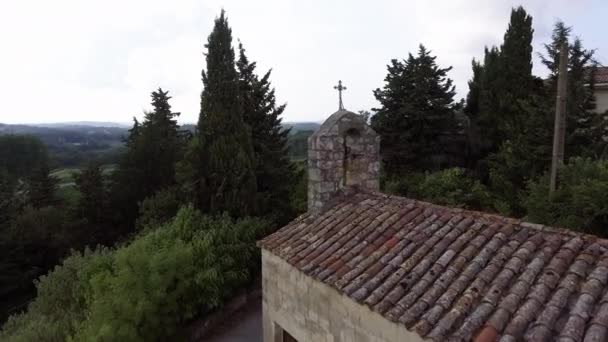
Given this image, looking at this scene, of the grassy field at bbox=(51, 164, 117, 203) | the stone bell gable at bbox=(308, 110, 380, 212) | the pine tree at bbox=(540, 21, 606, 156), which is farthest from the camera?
the grassy field at bbox=(51, 164, 117, 203)

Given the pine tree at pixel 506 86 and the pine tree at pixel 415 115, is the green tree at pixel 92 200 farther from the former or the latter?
the pine tree at pixel 506 86

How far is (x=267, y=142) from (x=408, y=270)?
15454mm

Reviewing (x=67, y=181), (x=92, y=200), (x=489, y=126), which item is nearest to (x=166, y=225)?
(x=92, y=200)

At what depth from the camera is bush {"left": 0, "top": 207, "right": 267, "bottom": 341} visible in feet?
29.5

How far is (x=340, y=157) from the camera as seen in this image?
7.74m

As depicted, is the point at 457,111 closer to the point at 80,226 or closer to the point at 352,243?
the point at 352,243

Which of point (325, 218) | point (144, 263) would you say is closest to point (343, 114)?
point (325, 218)

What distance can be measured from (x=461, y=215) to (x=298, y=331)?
9.99ft

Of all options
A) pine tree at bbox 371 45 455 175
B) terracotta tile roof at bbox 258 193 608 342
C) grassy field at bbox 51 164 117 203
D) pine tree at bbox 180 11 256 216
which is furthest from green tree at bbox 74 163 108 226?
terracotta tile roof at bbox 258 193 608 342

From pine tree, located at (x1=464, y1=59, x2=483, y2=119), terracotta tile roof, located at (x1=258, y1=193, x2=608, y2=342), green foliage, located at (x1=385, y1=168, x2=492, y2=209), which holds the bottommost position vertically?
green foliage, located at (x1=385, y1=168, x2=492, y2=209)

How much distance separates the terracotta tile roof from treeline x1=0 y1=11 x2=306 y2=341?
15.8 ft

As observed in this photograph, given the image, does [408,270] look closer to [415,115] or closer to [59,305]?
[59,305]

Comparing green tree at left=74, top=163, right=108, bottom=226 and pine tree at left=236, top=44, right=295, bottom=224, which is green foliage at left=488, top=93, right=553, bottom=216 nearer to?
pine tree at left=236, top=44, right=295, bottom=224

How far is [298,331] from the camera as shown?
6227 millimetres
